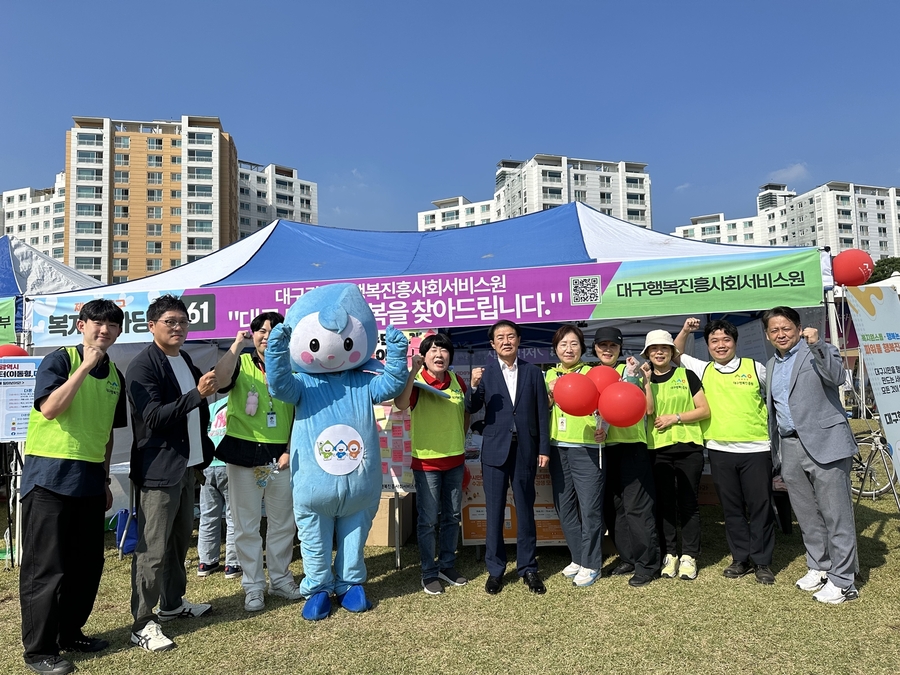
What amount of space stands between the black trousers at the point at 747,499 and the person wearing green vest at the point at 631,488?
1.43ft

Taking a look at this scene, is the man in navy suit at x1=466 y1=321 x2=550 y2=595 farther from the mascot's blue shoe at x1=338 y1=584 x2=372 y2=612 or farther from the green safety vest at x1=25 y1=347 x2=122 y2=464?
the green safety vest at x1=25 y1=347 x2=122 y2=464

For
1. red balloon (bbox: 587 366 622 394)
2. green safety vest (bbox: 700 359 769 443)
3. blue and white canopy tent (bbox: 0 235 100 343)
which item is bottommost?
green safety vest (bbox: 700 359 769 443)

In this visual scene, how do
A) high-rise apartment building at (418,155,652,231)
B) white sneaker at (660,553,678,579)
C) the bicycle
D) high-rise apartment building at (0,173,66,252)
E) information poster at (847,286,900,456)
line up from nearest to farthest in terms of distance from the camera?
white sneaker at (660,553,678,579) → information poster at (847,286,900,456) → the bicycle → high-rise apartment building at (0,173,66,252) → high-rise apartment building at (418,155,652,231)

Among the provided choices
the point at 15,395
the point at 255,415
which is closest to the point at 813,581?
the point at 255,415

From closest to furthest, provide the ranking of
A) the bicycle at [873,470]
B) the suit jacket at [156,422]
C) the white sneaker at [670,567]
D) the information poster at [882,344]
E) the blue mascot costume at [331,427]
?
the suit jacket at [156,422] → the blue mascot costume at [331,427] → the white sneaker at [670,567] → the information poster at [882,344] → the bicycle at [873,470]

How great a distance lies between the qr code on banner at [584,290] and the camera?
14.6 ft

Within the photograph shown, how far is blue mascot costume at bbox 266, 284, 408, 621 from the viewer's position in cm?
305

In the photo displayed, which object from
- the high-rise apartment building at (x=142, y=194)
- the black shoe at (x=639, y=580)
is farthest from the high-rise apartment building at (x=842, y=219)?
the black shoe at (x=639, y=580)

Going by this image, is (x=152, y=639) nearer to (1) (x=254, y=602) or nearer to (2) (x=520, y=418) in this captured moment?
(1) (x=254, y=602)

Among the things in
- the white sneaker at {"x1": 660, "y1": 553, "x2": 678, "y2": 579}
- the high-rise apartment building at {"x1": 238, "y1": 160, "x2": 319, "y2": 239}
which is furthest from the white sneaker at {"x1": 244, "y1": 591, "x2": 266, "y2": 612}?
the high-rise apartment building at {"x1": 238, "y1": 160, "x2": 319, "y2": 239}

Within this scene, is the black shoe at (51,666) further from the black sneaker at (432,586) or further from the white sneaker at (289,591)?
the black sneaker at (432,586)

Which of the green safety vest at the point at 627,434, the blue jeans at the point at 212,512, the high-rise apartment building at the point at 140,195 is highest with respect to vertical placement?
the high-rise apartment building at the point at 140,195

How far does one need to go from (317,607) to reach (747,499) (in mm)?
2668

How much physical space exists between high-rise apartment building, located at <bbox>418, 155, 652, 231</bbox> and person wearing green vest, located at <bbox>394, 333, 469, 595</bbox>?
62.2 metres
